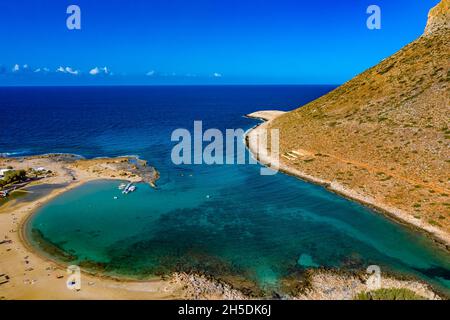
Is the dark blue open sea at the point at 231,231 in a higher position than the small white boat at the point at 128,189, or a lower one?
lower

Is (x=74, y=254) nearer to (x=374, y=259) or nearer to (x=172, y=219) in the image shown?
(x=172, y=219)

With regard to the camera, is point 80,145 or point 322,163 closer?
point 322,163

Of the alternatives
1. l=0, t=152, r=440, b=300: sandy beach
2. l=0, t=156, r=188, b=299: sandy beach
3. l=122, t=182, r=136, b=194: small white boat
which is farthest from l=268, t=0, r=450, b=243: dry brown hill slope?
l=0, t=156, r=188, b=299: sandy beach

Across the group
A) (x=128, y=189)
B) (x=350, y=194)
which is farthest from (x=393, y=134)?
(x=128, y=189)

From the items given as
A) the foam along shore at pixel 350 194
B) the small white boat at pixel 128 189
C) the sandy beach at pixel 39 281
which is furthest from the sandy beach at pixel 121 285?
the small white boat at pixel 128 189

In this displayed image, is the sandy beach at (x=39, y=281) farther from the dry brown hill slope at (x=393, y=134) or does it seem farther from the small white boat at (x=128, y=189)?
the dry brown hill slope at (x=393, y=134)

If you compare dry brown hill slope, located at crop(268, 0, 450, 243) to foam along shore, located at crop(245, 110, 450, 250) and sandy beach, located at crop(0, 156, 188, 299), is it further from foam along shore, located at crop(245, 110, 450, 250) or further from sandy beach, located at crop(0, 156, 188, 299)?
sandy beach, located at crop(0, 156, 188, 299)
